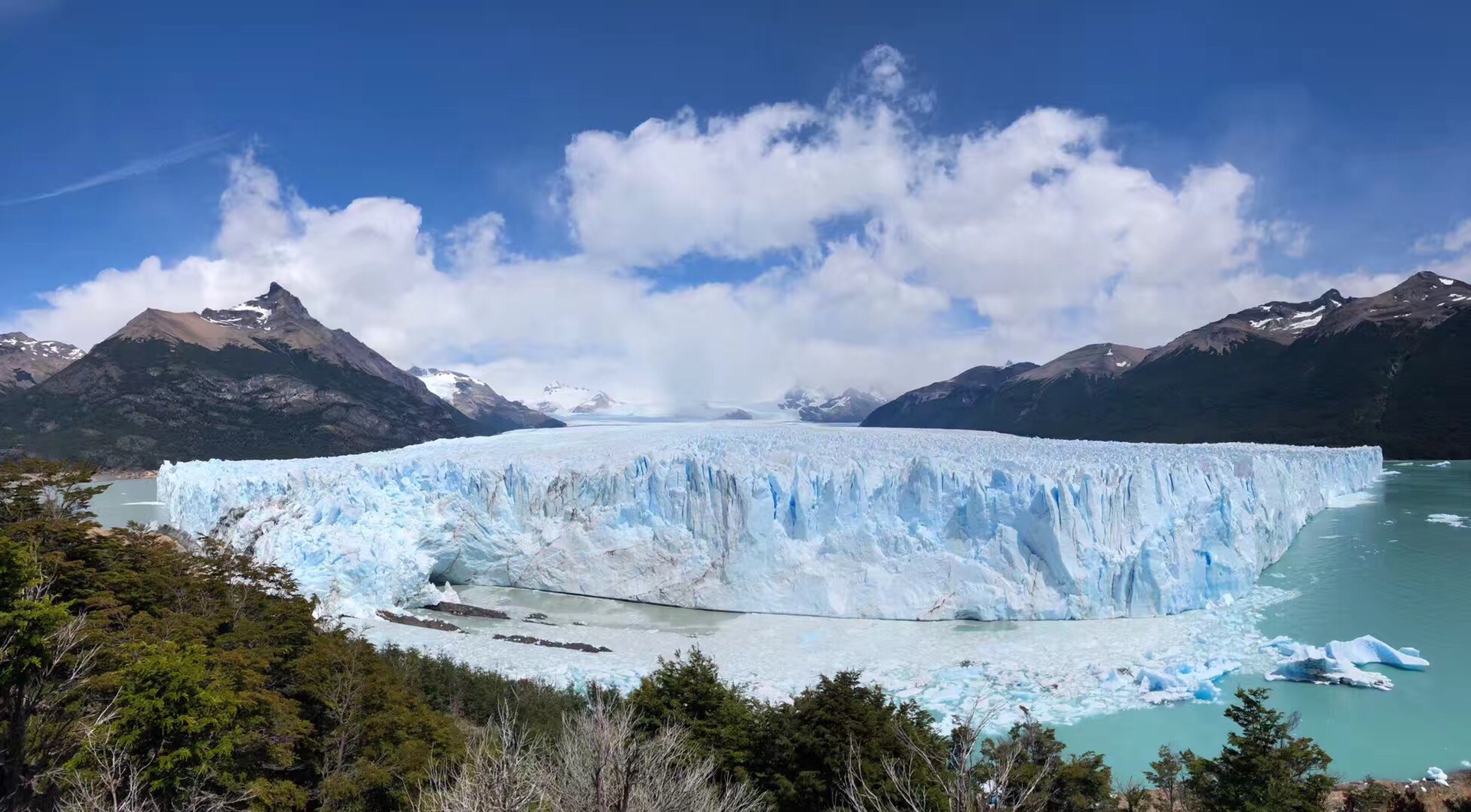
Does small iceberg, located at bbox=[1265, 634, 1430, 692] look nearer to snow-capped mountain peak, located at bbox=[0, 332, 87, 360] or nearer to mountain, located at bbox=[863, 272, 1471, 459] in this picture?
mountain, located at bbox=[863, 272, 1471, 459]

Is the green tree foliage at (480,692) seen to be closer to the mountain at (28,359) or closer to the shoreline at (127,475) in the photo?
the shoreline at (127,475)

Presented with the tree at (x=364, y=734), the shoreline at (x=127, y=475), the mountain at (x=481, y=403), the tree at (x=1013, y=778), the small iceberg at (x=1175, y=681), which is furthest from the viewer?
the mountain at (x=481, y=403)

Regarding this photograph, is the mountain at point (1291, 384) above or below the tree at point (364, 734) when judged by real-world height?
above

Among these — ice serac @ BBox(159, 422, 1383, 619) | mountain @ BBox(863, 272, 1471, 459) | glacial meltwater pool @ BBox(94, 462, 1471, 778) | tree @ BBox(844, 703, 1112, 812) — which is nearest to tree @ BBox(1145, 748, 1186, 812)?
glacial meltwater pool @ BBox(94, 462, 1471, 778)

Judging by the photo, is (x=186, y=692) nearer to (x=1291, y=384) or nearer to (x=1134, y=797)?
(x=1134, y=797)

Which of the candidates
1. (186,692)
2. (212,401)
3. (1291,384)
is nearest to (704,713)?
(186,692)

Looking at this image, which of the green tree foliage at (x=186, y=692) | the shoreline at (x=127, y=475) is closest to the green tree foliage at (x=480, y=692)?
the green tree foliage at (x=186, y=692)

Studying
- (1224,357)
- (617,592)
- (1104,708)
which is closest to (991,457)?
(1104,708)
